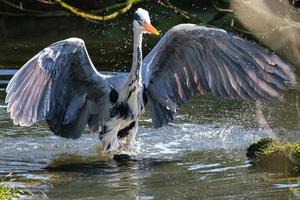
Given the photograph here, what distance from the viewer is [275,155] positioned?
6.57m

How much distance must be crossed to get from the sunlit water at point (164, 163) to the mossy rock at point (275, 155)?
0.31 feet

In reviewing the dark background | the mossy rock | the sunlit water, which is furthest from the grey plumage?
the dark background

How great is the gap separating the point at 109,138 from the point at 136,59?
71cm

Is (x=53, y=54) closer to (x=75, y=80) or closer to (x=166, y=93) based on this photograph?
(x=75, y=80)

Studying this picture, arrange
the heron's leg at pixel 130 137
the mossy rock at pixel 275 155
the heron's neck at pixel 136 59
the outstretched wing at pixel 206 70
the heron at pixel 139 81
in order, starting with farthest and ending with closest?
the heron's leg at pixel 130 137
the heron's neck at pixel 136 59
the outstretched wing at pixel 206 70
the heron at pixel 139 81
the mossy rock at pixel 275 155

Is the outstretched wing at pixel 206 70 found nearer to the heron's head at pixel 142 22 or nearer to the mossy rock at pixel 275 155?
the heron's head at pixel 142 22

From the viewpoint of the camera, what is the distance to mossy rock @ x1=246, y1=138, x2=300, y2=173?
6.44 metres

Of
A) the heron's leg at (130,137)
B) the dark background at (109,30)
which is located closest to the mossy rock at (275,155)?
the heron's leg at (130,137)

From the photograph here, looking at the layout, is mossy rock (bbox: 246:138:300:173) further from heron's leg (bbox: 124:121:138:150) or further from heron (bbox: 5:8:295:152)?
heron's leg (bbox: 124:121:138:150)

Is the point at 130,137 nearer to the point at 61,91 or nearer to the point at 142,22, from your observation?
the point at 61,91

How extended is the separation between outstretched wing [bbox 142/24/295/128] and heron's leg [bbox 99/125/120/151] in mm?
379

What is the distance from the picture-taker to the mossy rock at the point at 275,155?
6441 millimetres

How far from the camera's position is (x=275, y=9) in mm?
9680

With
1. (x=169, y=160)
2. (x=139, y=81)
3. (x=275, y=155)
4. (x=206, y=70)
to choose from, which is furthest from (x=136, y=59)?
(x=275, y=155)
